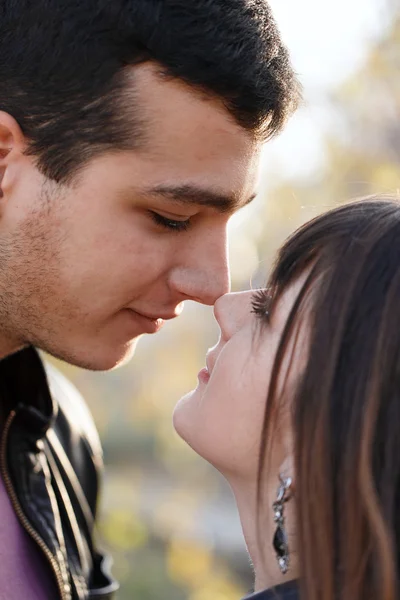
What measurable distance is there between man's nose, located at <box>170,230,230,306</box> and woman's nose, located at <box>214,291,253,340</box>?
0.37 meters

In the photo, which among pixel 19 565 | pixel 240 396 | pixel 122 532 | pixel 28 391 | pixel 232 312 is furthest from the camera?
pixel 122 532

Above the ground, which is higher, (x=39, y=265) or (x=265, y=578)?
(x=39, y=265)

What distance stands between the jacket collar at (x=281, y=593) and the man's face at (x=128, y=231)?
3.48 ft

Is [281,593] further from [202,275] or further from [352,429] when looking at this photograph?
[202,275]

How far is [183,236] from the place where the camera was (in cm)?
283

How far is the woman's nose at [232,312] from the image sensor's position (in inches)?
90.8

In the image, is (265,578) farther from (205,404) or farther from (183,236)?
(183,236)

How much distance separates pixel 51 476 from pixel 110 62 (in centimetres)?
135

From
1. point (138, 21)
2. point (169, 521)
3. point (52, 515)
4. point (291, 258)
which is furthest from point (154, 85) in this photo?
point (169, 521)

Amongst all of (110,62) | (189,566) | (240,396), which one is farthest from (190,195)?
(189,566)

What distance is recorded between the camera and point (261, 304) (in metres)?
2.23

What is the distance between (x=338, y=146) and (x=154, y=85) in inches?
133

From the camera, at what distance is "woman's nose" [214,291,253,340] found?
2.31 m

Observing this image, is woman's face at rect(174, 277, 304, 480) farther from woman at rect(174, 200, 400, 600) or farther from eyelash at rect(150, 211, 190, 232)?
eyelash at rect(150, 211, 190, 232)
